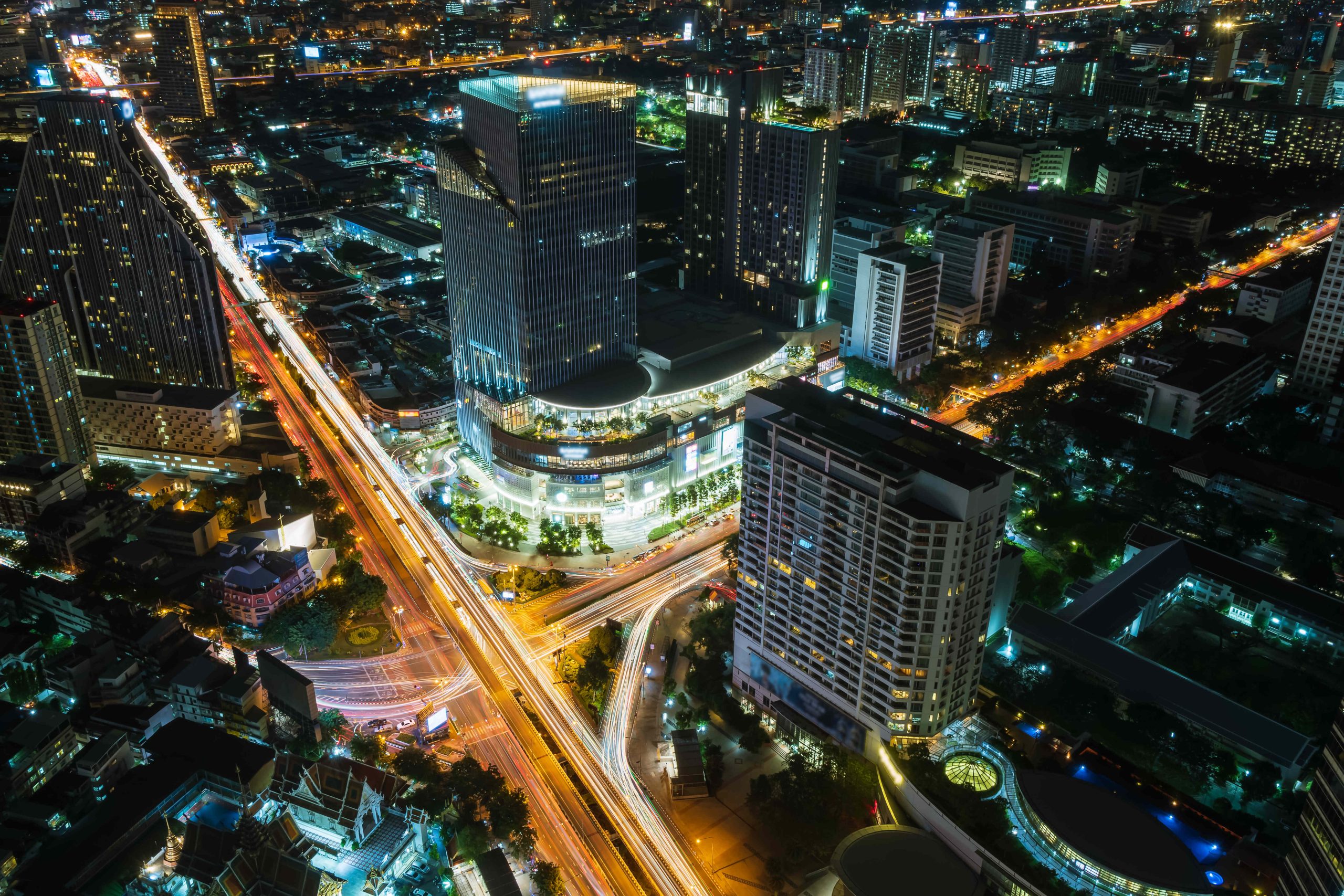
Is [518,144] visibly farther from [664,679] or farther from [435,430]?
[664,679]

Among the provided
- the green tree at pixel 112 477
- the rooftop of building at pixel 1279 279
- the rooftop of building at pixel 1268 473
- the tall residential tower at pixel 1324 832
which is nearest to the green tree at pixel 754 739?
the tall residential tower at pixel 1324 832

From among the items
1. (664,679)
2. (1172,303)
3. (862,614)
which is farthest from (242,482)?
(1172,303)

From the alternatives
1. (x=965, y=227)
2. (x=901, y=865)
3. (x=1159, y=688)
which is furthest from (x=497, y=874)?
(x=965, y=227)

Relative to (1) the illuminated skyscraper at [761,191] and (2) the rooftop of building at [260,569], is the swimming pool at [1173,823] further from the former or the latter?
(1) the illuminated skyscraper at [761,191]

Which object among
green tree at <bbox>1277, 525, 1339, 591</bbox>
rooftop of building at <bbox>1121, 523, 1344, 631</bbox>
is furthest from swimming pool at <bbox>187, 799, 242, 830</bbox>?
green tree at <bbox>1277, 525, 1339, 591</bbox>

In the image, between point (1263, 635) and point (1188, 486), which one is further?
point (1188, 486)

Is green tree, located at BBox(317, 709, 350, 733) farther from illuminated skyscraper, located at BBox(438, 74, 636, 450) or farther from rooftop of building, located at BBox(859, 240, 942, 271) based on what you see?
rooftop of building, located at BBox(859, 240, 942, 271)
